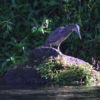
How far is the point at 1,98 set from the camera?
431 cm

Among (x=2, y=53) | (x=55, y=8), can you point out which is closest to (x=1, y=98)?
(x=2, y=53)

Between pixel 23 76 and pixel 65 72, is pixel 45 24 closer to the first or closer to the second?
pixel 23 76

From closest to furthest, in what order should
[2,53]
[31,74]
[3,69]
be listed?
[31,74], [3,69], [2,53]

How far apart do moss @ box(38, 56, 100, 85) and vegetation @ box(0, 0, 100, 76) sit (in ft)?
7.91

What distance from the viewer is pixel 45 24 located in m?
9.56

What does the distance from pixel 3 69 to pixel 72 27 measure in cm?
274

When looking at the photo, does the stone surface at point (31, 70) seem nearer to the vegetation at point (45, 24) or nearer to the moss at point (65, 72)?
the moss at point (65, 72)

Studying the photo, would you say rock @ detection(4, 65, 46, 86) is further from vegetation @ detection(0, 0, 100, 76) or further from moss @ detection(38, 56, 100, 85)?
vegetation @ detection(0, 0, 100, 76)

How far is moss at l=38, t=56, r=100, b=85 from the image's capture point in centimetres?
675

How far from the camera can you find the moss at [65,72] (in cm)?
675

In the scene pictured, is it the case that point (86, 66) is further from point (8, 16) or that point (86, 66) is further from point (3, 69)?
point (8, 16)

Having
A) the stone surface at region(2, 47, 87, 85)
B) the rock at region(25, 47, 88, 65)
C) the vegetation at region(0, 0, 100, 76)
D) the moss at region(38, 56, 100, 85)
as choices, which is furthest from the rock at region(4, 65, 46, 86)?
the vegetation at region(0, 0, 100, 76)

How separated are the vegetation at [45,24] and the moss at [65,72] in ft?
7.91

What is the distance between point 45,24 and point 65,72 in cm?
300
